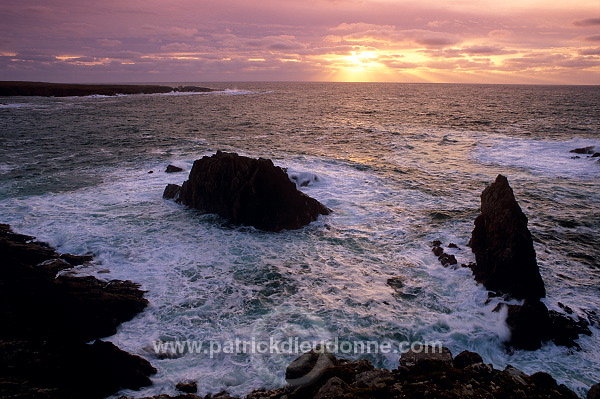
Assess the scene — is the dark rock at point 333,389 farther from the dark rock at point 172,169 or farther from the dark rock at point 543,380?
the dark rock at point 172,169

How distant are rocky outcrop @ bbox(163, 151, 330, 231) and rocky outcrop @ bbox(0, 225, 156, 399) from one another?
692 centimetres

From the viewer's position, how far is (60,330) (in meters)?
9.20

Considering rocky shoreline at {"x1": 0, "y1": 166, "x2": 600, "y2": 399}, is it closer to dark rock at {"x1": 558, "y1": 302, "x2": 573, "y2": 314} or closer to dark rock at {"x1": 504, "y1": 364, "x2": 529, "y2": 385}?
dark rock at {"x1": 504, "y1": 364, "x2": 529, "y2": 385}

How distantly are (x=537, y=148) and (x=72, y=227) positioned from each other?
42163mm

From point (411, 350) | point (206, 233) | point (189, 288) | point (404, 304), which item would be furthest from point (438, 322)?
point (206, 233)

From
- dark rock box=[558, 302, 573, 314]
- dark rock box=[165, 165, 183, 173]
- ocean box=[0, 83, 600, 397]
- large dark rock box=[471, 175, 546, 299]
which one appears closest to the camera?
ocean box=[0, 83, 600, 397]

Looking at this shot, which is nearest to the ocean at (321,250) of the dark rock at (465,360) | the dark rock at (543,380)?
the dark rock at (543,380)

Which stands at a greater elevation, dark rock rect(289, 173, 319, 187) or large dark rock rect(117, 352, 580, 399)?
dark rock rect(289, 173, 319, 187)

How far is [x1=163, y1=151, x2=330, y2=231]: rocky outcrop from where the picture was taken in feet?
57.9

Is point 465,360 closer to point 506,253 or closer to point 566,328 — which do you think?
point 566,328

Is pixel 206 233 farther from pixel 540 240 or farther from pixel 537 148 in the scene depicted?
pixel 537 148

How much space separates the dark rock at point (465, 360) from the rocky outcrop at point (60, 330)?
7.47 m

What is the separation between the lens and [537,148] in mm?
36625

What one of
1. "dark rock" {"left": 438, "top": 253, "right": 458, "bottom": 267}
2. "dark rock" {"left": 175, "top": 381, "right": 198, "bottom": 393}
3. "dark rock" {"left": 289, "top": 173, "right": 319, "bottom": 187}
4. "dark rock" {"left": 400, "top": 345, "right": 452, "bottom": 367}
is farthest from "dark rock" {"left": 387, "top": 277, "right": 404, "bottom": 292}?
"dark rock" {"left": 289, "top": 173, "right": 319, "bottom": 187}
